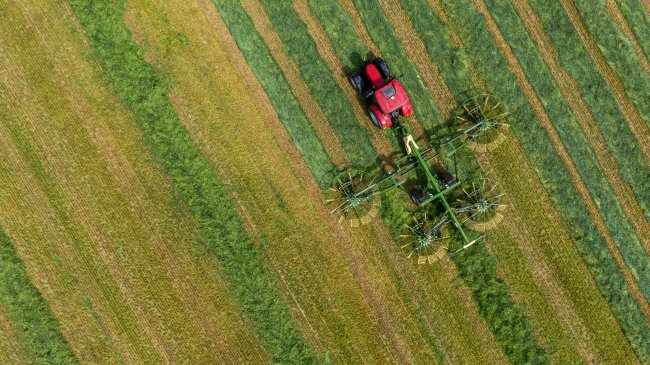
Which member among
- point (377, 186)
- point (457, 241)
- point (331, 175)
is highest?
point (331, 175)

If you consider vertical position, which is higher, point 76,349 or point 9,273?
point 9,273

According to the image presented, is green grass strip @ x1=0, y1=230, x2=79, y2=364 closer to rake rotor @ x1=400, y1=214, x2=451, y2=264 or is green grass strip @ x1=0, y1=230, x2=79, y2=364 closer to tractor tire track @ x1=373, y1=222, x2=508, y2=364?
tractor tire track @ x1=373, y1=222, x2=508, y2=364

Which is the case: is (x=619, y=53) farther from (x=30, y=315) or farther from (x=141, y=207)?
(x=30, y=315)

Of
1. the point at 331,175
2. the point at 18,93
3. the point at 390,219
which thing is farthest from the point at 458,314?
the point at 18,93

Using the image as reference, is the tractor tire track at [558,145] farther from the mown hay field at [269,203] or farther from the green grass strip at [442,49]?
the green grass strip at [442,49]

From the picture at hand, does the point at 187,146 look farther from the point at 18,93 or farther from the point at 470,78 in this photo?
the point at 470,78

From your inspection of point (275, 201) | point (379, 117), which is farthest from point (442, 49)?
point (275, 201)
